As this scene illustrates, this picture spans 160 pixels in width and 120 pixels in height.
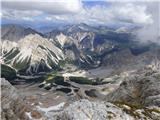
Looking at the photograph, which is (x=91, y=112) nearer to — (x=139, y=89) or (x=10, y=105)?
(x=10, y=105)

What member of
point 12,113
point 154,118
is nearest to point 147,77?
point 154,118

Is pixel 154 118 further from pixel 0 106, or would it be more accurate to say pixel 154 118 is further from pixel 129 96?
pixel 129 96

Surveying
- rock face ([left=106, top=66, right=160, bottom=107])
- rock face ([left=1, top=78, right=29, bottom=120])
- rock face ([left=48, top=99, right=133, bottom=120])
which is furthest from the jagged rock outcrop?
rock face ([left=106, top=66, right=160, bottom=107])

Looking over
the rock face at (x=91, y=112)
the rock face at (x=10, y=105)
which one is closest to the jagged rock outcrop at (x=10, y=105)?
the rock face at (x=10, y=105)

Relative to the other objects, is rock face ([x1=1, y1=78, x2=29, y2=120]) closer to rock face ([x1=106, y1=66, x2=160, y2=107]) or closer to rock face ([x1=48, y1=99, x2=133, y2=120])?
rock face ([x1=48, y1=99, x2=133, y2=120])

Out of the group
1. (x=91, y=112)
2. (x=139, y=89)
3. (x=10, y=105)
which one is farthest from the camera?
(x=139, y=89)

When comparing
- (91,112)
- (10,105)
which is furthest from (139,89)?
(91,112)

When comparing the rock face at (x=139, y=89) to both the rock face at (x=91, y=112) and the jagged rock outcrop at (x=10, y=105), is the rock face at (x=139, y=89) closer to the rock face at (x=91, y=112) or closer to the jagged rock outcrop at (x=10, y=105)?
the rock face at (x=91, y=112)

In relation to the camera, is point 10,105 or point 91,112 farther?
point 10,105

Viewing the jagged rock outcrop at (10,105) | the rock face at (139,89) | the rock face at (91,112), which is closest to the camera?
the rock face at (91,112)
